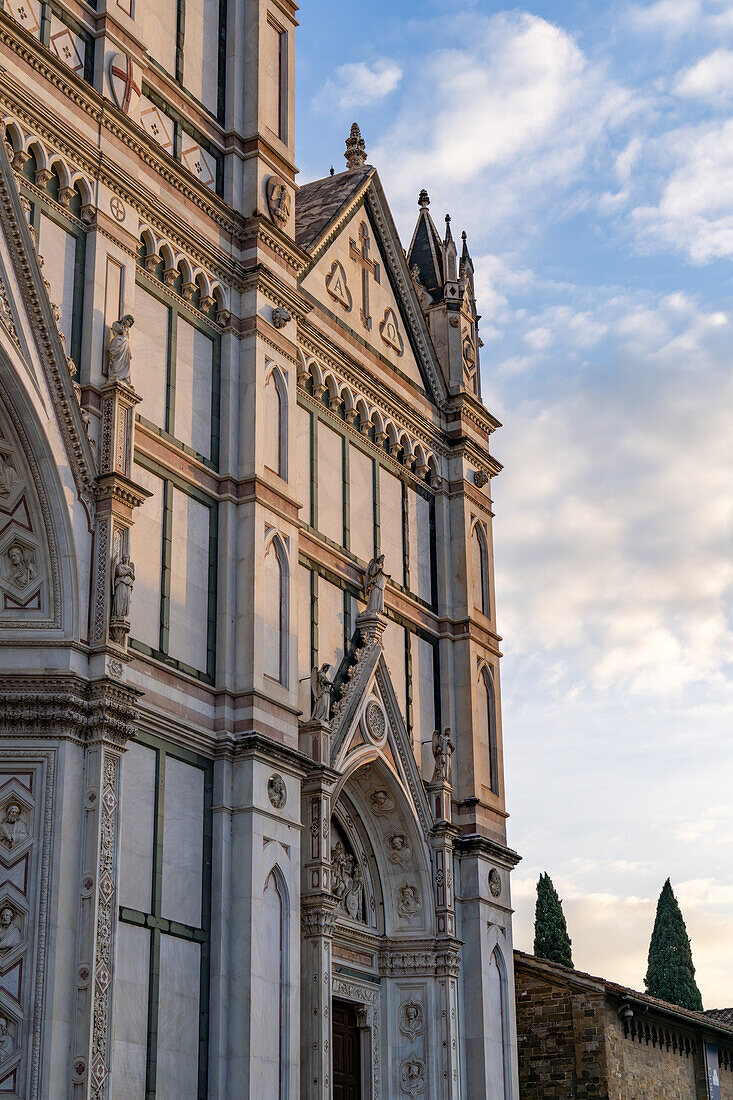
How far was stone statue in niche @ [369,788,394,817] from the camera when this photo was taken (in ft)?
71.9

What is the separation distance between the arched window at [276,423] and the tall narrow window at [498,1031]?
7949 millimetres

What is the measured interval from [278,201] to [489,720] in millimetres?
8482

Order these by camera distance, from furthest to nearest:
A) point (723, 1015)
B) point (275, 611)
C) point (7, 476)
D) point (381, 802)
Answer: point (723, 1015) < point (381, 802) < point (275, 611) < point (7, 476)

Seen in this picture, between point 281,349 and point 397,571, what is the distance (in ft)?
14.3

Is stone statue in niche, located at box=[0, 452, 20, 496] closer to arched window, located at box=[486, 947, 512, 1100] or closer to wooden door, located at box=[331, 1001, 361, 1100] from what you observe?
wooden door, located at box=[331, 1001, 361, 1100]

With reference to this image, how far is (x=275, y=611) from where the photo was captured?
19.5 meters

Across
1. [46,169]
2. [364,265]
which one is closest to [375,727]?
[364,265]

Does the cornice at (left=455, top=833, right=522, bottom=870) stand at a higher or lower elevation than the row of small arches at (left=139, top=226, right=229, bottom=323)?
lower

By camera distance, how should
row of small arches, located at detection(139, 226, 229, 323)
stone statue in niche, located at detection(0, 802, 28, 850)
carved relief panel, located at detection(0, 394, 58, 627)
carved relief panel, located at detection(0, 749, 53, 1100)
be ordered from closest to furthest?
carved relief panel, located at detection(0, 749, 53, 1100), stone statue in niche, located at detection(0, 802, 28, 850), carved relief panel, located at detection(0, 394, 58, 627), row of small arches, located at detection(139, 226, 229, 323)

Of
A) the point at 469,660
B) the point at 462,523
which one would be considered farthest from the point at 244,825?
the point at 462,523

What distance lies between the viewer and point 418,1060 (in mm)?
21172

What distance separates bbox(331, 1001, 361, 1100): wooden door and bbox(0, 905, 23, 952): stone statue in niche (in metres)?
6.80

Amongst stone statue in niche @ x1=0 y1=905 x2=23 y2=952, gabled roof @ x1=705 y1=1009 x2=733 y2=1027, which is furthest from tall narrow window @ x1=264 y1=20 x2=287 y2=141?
gabled roof @ x1=705 y1=1009 x2=733 y2=1027

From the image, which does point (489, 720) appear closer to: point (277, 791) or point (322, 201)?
point (277, 791)
